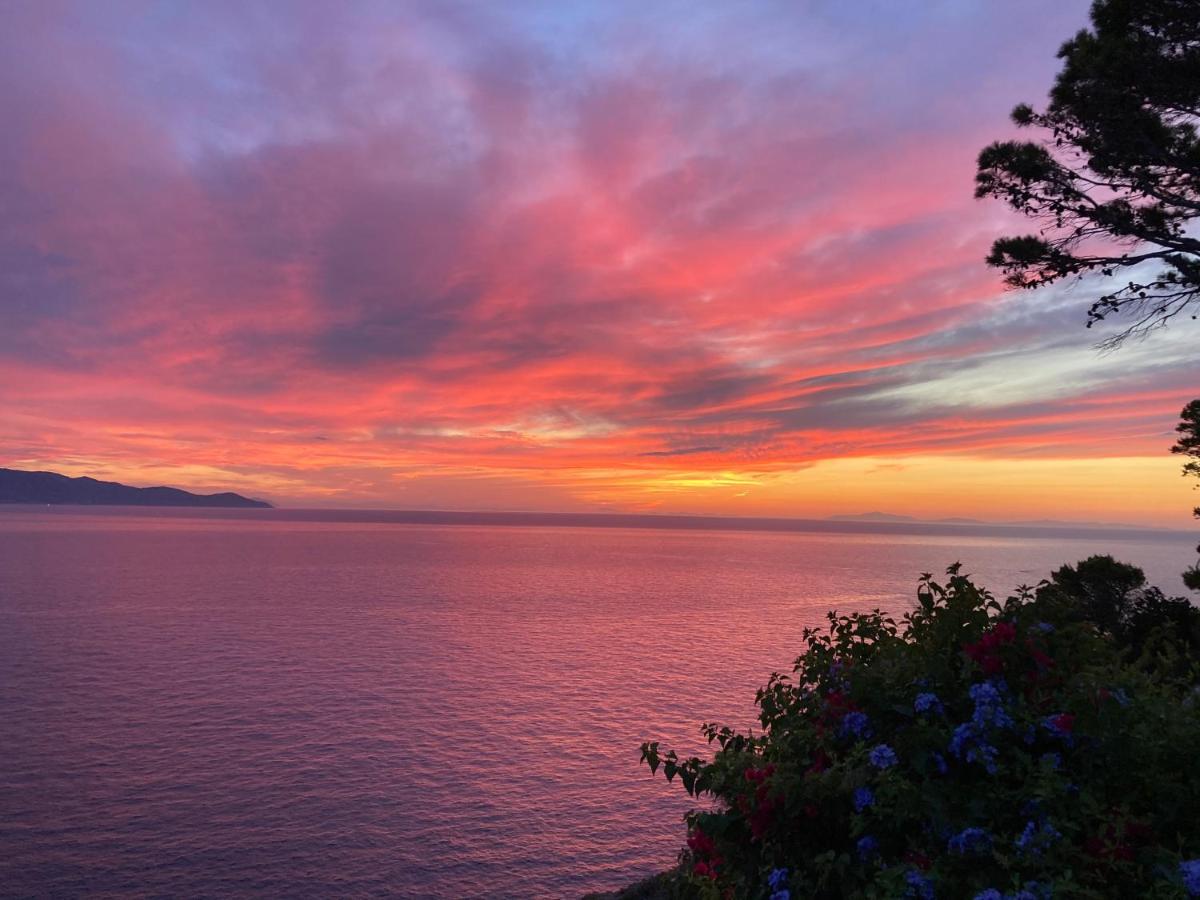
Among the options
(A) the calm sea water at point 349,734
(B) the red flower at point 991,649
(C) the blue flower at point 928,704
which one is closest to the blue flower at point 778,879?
(C) the blue flower at point 928,704

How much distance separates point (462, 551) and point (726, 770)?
Answer: 194 metres

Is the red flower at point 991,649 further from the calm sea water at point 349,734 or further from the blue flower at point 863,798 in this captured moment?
the calm sea water at point 349,734

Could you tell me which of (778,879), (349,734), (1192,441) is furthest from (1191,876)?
(349,734)

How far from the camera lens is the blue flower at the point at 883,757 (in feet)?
19.4

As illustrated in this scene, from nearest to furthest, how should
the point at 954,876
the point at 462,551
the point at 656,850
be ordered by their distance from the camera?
the point at 954,876 < the point at 656,850 < the point at 462,551

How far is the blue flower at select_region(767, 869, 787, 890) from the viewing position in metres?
5.82

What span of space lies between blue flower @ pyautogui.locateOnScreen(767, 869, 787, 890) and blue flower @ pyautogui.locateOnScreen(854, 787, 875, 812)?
0.82m

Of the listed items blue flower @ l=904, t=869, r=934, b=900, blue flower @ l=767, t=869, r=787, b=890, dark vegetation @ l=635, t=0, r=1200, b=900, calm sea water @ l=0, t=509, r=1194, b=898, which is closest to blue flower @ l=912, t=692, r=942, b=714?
dark vegetation @ l=635, t=0, r=1200, b=900

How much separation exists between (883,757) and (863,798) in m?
0.37

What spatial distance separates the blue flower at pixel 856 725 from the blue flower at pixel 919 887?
54.4 inches

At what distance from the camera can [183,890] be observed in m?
23.2

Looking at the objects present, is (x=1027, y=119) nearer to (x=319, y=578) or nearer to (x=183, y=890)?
(x=183, y=890)

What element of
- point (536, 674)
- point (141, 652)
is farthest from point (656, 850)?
point (141, 652)

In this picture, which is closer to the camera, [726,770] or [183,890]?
[726,770]
